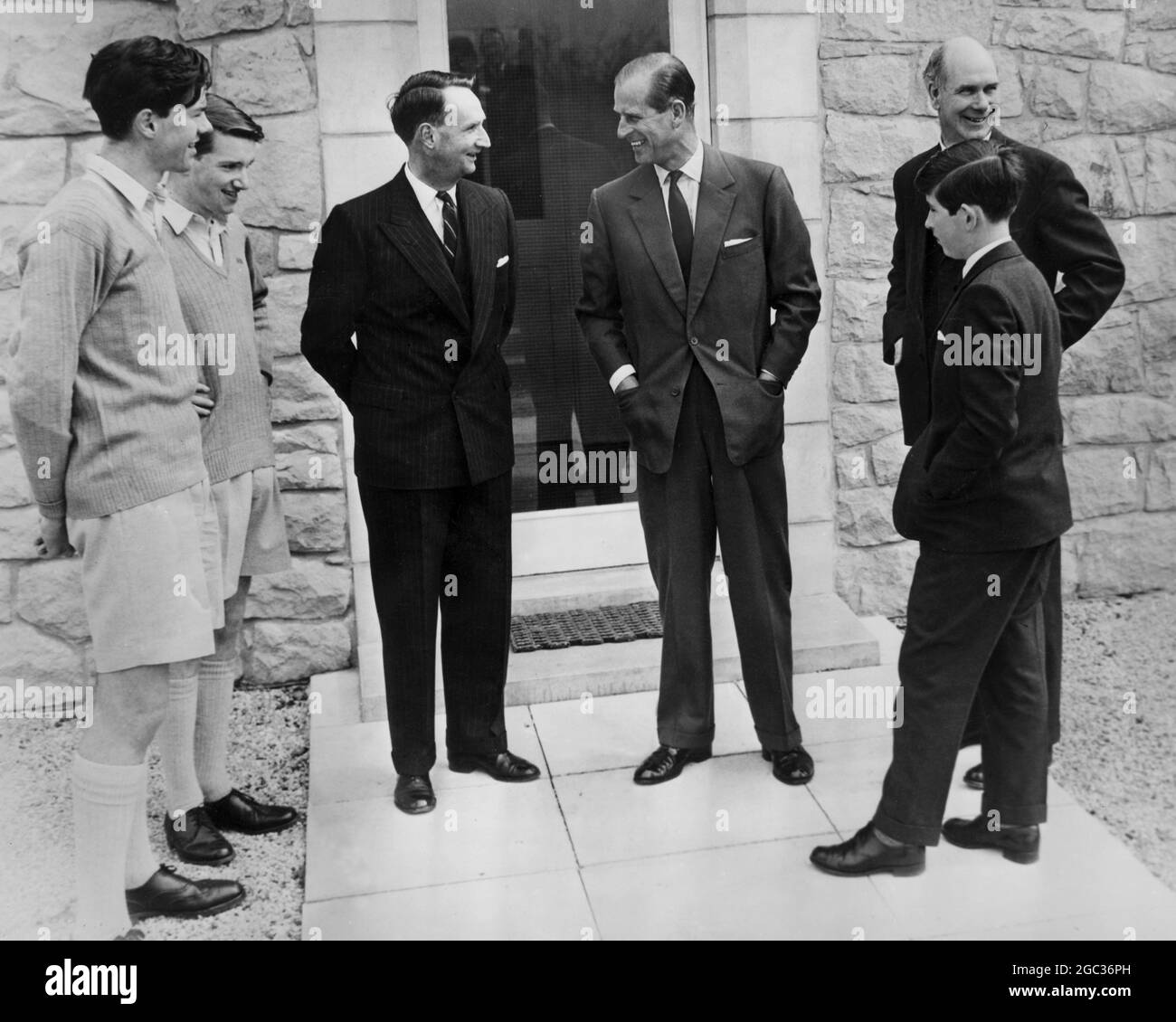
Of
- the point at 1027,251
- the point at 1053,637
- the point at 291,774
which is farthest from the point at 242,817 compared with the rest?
the point at 1027,251

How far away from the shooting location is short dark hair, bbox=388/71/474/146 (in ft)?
11.4

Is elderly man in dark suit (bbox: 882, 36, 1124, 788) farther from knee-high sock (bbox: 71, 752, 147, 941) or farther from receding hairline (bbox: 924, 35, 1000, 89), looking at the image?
knee-high sock (bbox: 71, 752, 147, 941)

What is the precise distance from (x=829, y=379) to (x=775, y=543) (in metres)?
1.21

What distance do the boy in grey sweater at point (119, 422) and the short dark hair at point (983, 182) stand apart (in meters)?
1.69

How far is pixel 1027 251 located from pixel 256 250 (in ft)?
7.92

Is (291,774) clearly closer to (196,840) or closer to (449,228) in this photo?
(196,840)

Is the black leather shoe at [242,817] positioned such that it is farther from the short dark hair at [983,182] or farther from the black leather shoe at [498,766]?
the short dark hair at [983,182]

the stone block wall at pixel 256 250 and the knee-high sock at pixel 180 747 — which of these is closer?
the knee-high sock at pixel 180 747

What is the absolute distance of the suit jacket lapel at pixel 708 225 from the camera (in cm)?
368

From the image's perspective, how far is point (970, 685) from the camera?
313 centimetres

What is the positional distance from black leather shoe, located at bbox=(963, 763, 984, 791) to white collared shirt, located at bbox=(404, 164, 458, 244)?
204 cm

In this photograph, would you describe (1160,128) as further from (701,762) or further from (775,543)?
(701,762)

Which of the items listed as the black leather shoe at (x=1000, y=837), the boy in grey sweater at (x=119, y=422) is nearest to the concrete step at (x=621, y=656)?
the black leather shoe at (x=1000, y=837)

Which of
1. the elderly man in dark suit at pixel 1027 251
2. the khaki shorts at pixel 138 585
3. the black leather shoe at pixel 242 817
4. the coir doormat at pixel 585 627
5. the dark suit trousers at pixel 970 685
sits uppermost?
the elderly man in dark suit at pixel 1027 251
